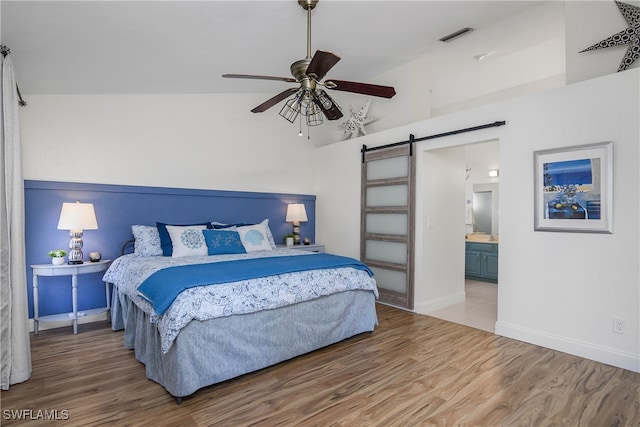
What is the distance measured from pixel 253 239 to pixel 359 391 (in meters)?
2.27

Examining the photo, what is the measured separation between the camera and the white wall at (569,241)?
8.70 feet

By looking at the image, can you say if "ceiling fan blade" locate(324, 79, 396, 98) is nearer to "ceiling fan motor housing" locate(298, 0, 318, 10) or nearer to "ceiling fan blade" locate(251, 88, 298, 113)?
"ceiling fan blade" locate(251, 88, 298, 113)

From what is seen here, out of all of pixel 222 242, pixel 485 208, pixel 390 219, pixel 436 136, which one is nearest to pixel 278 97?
pixel 222 242

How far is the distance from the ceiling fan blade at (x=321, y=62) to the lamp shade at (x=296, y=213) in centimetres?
297

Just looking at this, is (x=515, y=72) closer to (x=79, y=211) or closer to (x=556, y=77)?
(x=556, y=77)

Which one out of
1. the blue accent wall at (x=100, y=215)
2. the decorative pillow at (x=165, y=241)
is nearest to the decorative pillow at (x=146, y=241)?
the decorative pillow at (x=165, y=241)

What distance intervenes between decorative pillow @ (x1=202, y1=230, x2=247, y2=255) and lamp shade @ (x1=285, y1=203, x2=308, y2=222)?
143cm

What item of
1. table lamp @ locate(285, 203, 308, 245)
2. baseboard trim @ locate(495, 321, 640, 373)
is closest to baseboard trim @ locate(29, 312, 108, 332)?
table lamp @ locate(285, 203, 308, 245)

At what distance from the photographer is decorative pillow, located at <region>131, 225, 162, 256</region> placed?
366cm

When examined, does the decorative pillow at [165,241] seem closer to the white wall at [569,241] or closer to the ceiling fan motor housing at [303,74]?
the ceiling fan motor housing at [303,74]

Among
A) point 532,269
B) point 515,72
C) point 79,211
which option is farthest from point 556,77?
point 79,211

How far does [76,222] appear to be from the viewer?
3.32m

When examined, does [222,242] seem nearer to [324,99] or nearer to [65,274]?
[65,274]

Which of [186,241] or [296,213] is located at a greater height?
[296,213]
